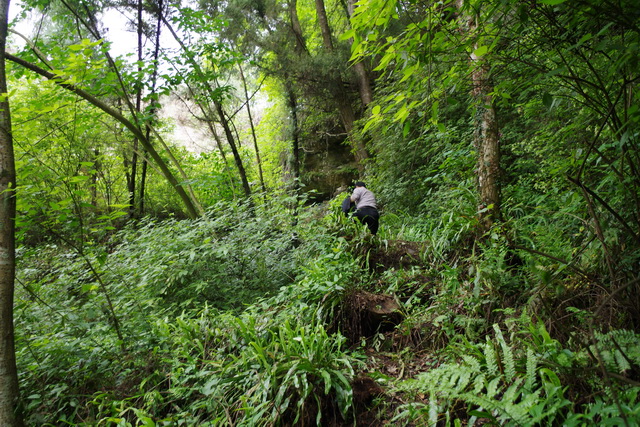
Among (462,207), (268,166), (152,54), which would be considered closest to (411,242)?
(462,207)

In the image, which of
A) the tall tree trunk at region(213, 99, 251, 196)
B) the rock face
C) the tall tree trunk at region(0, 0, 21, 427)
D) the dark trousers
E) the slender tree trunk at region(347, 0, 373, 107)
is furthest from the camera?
the rock face

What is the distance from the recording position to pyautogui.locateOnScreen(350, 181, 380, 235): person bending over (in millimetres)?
5641

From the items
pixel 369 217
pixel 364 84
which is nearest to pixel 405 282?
pixel 369 217

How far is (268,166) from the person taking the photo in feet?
47.3

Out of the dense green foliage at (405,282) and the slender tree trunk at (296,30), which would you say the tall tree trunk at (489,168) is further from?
the slender tree trunk at (296,30)

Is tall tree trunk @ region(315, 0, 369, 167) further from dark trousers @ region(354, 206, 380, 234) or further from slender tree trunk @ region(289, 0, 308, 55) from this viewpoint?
dark trousers @ region(354, 206, 380, 234)

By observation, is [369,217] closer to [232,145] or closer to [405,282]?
[405,282]

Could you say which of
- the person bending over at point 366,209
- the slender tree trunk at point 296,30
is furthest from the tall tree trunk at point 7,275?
the slender tree trunk at point 296,30

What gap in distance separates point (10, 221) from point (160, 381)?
6.18 feet

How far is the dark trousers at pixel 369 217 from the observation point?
18.5 ft

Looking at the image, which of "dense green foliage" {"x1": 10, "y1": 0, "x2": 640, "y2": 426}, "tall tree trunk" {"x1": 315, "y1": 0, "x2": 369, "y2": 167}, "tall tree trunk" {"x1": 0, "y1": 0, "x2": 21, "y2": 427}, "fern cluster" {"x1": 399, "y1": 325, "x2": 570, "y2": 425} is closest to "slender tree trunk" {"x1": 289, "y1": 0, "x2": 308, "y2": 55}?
"tall tree trunk" {"x1": 315, "y1": 0, "x2": 369, "y2": 167}

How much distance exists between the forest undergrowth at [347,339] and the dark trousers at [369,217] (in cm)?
72

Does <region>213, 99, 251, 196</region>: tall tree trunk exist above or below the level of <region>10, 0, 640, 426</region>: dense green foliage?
above

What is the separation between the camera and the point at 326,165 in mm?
12891
